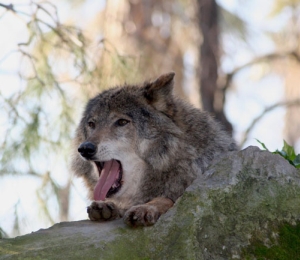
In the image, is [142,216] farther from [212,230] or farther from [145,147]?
[145,147]

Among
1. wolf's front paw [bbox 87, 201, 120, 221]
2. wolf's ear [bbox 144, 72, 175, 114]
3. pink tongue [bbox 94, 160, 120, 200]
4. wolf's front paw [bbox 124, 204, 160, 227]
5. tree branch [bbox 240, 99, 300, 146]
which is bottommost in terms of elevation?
wolf's front paw [bbox 124, 204, 160, 227]

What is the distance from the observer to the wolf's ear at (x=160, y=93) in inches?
227

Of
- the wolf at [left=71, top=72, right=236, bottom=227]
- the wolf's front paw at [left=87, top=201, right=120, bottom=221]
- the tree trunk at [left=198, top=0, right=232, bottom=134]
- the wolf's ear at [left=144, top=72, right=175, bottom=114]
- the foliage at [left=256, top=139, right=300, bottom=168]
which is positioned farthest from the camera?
the tree trunk at [left=198, top=0, right=232, bottom=134]

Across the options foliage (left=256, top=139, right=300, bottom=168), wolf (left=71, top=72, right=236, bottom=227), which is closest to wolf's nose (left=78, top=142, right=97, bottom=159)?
wolf (left=71, top=72, right=236, bottom=227)

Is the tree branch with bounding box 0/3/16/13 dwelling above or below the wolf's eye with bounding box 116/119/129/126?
above

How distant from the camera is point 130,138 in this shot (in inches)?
219

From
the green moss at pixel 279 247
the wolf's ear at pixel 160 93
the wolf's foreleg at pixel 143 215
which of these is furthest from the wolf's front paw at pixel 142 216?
the wolf's ear at pixel 160 93

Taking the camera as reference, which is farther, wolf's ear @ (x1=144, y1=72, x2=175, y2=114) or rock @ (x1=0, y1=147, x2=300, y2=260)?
wolf's ear @ (x1=144, y1=72, x2=175, y2=114)

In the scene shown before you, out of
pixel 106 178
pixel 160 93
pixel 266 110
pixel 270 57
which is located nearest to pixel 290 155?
pixel 160 93

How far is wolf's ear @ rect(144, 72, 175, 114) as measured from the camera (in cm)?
576

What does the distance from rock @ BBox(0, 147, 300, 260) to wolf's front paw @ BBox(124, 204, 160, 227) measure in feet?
0.23

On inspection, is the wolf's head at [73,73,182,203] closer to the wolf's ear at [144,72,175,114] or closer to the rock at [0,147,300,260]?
the wolf's ear at [144,72,175,114]

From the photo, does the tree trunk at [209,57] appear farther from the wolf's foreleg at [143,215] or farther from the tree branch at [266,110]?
the wolf's foreleg at [143,215]

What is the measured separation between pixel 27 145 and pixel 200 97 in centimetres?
545
